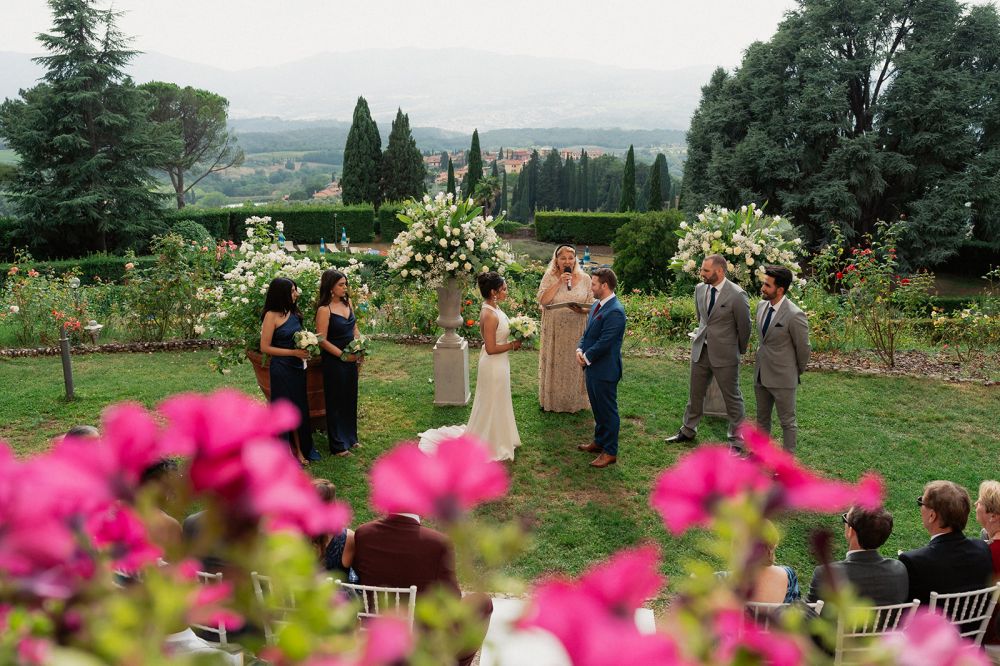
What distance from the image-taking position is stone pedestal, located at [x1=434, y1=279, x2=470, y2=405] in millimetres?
8195

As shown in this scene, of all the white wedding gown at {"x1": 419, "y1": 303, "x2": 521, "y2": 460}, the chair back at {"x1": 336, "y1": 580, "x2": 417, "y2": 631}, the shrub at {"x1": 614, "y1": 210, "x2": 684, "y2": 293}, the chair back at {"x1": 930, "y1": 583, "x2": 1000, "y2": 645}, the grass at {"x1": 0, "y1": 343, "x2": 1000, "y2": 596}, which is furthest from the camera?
the shrub at {"x1": 614, "y1": 210, "x2": 684, "y2": 293}

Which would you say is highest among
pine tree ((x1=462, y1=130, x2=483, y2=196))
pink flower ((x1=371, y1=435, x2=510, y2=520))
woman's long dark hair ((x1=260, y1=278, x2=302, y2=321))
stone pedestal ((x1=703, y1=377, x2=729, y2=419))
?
pine tree ((x1=462, y1=130, x2=483, y2=196))

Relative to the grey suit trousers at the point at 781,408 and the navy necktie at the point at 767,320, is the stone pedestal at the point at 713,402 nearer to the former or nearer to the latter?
the grey suit trousers at the point at 781,408

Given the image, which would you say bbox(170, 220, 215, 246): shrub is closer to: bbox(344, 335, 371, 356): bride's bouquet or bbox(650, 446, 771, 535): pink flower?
bbox(344, 335, 371, 356): bride's bouquet

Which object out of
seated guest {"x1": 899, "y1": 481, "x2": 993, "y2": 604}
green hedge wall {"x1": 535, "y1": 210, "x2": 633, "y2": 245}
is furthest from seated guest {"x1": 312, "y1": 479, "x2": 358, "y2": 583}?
green hedge wall {"x1": 535, "y1": 210, "x2": 633, "y2": 245}

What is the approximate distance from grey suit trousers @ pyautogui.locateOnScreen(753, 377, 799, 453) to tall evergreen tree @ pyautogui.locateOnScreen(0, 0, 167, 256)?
23961mm

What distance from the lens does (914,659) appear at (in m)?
0.52

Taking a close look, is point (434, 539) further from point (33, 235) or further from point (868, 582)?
point (33, 235)

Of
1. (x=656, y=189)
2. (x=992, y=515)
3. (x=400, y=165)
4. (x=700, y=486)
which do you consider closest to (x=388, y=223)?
(x=400, y=165)

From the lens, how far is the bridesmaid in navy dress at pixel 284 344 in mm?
6477

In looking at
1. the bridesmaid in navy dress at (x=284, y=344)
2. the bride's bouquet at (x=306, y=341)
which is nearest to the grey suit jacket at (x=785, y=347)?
the bride's bouquet at (x=306, y=341)

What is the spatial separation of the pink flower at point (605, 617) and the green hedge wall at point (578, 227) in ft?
116

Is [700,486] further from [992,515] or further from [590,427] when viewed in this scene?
[590,427]

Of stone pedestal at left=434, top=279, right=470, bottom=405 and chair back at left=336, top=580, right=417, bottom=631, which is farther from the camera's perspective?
stone pedestal at left=434, top=279, right=470, bottom=405
